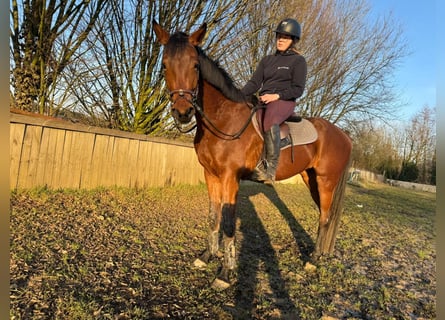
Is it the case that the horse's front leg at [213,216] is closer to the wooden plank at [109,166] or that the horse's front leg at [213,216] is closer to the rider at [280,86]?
the rider at [280,86]

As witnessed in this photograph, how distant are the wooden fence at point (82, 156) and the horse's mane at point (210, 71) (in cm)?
346

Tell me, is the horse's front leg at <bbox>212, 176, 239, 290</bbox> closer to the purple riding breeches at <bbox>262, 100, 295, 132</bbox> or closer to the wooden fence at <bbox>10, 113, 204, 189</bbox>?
the purple riding breeches at <bbox>262, 100, 295, 132</bbox>

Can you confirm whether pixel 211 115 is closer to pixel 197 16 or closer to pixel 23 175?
pixel 23 175

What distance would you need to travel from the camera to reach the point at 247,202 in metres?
9.06

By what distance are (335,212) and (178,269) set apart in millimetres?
2746

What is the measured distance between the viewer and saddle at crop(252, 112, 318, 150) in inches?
159

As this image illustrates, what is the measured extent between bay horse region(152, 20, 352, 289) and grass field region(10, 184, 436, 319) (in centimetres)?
45

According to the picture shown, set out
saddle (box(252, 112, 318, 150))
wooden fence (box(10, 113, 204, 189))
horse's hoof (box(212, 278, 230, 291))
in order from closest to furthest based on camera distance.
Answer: horse's hoof (box(212, 278, 230, 291)), saddle (box(252, 112, 318, 150)), wooden fence (box(10, 113, 204, 189))

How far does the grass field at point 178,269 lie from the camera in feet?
8.67

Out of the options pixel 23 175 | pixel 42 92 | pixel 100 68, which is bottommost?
pixel 23 175

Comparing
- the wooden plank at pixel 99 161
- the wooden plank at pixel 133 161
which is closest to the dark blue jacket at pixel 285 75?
the wooden plank at pixel 99 161

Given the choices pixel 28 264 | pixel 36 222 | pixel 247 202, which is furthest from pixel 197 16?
pixel 28 264

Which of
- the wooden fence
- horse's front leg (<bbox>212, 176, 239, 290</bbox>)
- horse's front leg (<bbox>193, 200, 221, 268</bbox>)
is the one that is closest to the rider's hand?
horse's front leg (<bbox>212, 176, 239, 290</bbox>)

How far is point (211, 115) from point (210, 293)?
2.00m
